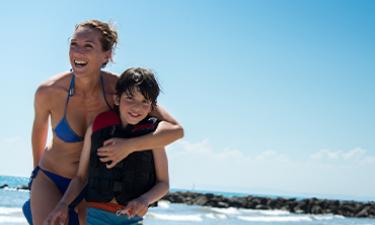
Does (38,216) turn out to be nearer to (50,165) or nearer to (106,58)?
(50,165)

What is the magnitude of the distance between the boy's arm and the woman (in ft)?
0.52

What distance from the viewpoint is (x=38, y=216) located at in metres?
3.24

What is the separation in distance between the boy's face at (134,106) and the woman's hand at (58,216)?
571mm

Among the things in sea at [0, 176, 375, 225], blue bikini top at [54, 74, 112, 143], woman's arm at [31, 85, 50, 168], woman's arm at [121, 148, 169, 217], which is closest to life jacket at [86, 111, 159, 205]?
woman's arm at [121, 148, 169, 217]

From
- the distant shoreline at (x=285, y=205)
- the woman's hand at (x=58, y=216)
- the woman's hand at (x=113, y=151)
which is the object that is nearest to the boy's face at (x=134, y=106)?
the woman's hand at (x=113, y=151)

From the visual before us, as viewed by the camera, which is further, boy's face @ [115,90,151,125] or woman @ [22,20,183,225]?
woman @ [22,20,183,225]

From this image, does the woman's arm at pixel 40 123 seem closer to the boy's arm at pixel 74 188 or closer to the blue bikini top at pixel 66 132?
the blue bikini top at pixel 66 132

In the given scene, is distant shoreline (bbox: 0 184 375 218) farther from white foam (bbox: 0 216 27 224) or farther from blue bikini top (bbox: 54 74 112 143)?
blue bikini top (bbox: 54 74 112 143)

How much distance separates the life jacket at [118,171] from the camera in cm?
296

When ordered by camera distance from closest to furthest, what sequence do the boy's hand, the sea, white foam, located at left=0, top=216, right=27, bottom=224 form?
the boy's hand < white foam, located at left=0, top=216, right=27, bottom=224 < the sea

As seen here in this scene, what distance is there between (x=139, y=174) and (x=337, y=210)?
39.9 meters

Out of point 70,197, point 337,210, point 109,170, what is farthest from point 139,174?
point 337,210

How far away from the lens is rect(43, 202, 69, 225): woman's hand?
303 cm

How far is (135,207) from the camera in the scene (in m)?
2.86
